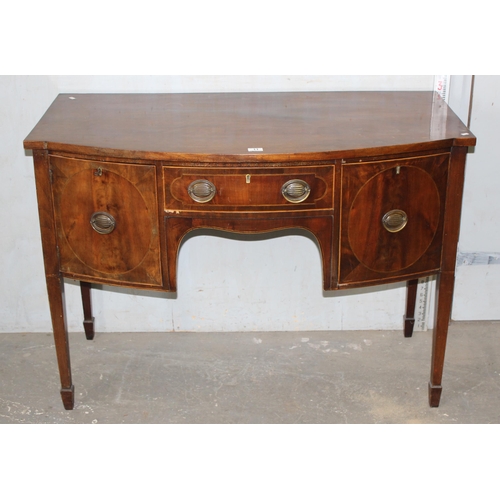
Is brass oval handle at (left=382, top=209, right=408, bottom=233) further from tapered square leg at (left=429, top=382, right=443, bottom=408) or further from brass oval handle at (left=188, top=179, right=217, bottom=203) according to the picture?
tapered square leg at (left=429, top=382, right=443, bottom=408)

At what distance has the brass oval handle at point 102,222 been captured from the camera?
8.57 feet

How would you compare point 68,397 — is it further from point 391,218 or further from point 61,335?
point 391,218

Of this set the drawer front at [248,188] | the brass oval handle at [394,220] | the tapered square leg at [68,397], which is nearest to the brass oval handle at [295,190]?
the drawer front at [248,188]

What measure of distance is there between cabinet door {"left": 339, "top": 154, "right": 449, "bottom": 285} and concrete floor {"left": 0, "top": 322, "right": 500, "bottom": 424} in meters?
0.50

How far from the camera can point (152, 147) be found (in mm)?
2506

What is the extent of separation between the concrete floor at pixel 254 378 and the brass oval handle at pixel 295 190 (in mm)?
771

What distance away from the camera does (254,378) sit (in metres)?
3.08

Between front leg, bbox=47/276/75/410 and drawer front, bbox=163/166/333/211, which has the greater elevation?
drawer front, bbox=163/166/333/211

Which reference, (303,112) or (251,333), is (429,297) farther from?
(303,112)

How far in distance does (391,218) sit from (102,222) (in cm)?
85

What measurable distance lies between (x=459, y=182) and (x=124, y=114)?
1048mm

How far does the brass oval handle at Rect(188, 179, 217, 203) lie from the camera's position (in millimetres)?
2508

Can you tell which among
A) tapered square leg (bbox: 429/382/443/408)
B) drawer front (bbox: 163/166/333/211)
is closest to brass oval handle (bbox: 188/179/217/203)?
drawer front (bbox: 163/166/333/211)

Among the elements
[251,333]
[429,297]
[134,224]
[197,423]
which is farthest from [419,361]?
[134,224]
